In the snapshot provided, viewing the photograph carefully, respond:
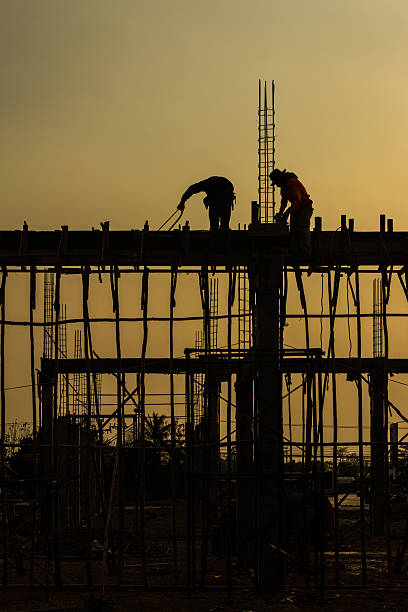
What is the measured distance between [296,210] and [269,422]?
12.6 ft

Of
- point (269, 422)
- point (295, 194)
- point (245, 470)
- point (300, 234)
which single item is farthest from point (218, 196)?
point (245, 470)

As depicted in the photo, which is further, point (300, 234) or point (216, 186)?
point (216, 186)

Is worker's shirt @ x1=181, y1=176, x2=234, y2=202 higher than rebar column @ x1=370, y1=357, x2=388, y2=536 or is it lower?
higher

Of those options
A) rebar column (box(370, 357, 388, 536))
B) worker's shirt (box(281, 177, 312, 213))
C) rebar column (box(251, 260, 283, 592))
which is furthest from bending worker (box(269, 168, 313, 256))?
rebar column (box(370, 357, 388, 536))

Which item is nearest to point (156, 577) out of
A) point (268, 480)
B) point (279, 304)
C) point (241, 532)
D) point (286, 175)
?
point (241, 532)

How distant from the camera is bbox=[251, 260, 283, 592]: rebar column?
18.7m

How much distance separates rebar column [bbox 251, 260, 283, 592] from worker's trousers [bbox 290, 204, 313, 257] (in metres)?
0.51

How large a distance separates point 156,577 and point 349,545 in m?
8.99

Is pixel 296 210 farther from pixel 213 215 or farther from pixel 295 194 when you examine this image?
pixel 213 215

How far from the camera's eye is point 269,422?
61.9 ft

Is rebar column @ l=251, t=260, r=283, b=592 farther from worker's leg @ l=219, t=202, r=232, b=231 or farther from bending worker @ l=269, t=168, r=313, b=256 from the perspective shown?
worker's leg @ l=219, t=202, r=232, b=231

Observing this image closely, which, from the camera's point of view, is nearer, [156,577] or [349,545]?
[156,577]

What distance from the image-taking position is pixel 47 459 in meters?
30.2

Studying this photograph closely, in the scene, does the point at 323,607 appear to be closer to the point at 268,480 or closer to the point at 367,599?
the point at 367,599
